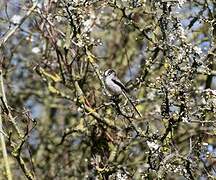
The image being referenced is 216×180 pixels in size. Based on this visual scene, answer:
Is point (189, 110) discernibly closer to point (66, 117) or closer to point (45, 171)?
point (45, 171)

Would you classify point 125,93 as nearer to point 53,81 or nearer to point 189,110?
point 189,110

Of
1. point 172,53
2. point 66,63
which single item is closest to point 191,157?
point 172,53

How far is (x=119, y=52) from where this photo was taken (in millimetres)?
10086

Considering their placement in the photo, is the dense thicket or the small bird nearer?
the dense thicket

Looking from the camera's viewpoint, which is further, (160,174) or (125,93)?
(125,93)

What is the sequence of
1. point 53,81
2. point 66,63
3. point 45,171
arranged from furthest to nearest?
point 45,171
point 53,81
point 66,63

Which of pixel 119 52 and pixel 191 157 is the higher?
pixel 119 52

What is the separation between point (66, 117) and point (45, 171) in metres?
1.89

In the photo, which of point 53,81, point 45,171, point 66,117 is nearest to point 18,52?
point 66,117

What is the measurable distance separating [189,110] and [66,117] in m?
6.19

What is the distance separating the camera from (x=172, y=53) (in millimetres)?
4801

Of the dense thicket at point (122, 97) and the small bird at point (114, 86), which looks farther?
the small bird at point (114, 86)

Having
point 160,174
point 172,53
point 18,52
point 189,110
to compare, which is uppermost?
point 18,52

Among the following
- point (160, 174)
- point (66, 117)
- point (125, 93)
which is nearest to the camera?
point (160, 174)
